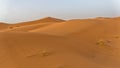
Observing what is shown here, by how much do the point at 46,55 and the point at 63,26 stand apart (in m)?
5.50

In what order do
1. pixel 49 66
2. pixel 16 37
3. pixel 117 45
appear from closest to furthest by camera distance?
pixel 49 66, pixel 16 37, pixel 117 45

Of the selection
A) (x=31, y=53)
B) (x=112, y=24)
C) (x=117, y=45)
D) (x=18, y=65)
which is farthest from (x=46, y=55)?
(x=112, y=24)

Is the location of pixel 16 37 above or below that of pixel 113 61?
above

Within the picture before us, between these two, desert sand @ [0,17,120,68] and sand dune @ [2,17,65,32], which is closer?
desert sand @ [0,17,120,68]

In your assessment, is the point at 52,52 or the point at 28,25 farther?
the point at 28,25

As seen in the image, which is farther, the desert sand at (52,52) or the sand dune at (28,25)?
the sand dune at (28,25)

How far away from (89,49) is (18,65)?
2311mm

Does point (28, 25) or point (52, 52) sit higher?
point (52, 52)

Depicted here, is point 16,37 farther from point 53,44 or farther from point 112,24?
point 112,24

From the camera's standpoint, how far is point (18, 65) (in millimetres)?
5590

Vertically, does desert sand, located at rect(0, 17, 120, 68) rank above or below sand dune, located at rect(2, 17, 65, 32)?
above

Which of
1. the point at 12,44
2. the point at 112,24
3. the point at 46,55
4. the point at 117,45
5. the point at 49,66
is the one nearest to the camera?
the point at 49,66

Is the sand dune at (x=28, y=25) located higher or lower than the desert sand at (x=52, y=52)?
lower

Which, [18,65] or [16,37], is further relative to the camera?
[16,37]
